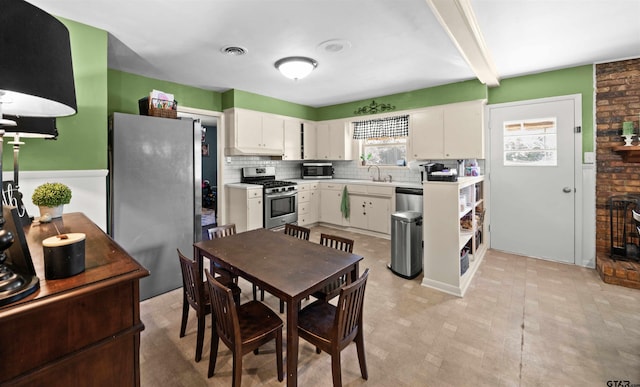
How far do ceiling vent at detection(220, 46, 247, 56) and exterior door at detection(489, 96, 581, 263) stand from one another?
3.47 m

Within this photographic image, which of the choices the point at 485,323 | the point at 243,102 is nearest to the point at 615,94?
the point at 485,323

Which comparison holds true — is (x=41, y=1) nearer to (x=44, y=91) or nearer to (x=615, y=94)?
(x=44, y=91)

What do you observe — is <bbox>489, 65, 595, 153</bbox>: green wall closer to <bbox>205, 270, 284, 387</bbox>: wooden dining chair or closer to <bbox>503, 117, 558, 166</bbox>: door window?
<bbox>503, 117, 558, 166</bbox>: door window

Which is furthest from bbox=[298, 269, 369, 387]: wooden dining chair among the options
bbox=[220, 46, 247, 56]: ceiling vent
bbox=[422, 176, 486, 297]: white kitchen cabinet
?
bbox=[220, 46, 247, 56]: ceiling vent

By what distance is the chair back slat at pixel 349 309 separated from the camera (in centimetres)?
143

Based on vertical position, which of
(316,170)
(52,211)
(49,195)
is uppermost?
(316,170)

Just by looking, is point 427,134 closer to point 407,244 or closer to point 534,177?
point 534,177

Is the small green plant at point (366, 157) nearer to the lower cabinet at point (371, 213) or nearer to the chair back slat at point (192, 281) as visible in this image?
the lower cabinet at point (371, 213)

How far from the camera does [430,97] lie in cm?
443

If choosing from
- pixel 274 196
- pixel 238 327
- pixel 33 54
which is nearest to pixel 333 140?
pixel 274 196

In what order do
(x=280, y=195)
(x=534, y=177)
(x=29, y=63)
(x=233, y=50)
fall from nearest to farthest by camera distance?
(x=29, y=63)
(x=233, y=50)
(x=534, y=177)
(x=280, y=195)

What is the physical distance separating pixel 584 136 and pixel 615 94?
522mm

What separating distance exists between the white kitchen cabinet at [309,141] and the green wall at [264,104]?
0.18m

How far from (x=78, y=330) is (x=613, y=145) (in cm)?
495
